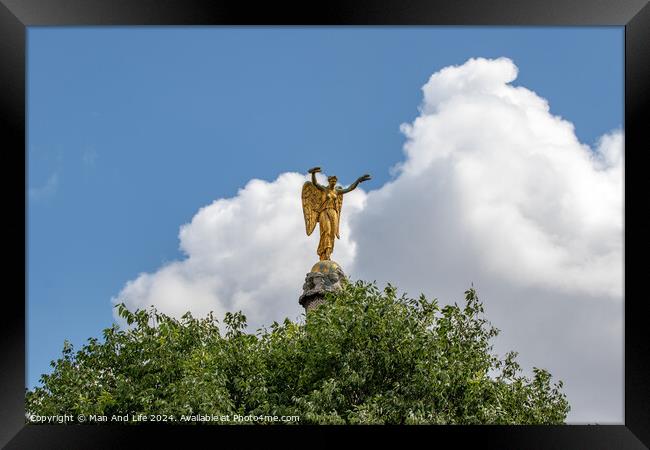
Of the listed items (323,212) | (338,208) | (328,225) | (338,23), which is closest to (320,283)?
(328,225)

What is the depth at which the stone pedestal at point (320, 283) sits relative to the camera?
39.2 feet

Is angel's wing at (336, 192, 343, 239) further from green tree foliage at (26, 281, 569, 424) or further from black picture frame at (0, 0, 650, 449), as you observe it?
black picture frame at (0, 0, 650, 449)

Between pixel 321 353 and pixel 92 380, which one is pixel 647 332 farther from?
pixel 92 380

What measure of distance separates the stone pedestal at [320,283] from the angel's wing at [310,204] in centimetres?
82

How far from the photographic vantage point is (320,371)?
10219 mm

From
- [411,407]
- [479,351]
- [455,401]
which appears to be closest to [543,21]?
[411,407]

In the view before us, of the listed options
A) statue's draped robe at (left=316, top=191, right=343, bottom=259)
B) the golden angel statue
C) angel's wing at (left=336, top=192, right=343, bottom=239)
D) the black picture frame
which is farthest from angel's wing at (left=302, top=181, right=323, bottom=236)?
the black picture frame

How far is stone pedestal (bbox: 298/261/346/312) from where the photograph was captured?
470 inches

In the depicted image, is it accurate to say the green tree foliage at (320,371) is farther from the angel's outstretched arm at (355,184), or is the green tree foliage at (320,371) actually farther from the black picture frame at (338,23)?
the black picture frame at (338,23)

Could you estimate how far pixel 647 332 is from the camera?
2.53 metres

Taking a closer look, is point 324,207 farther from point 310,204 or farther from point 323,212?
point 310,204

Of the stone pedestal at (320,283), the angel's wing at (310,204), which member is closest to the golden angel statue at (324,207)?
Result: the angel's wing at (310,204)

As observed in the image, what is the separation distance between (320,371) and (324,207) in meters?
3.41

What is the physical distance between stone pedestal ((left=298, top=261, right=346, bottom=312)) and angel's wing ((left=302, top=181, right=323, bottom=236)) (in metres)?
0.82
